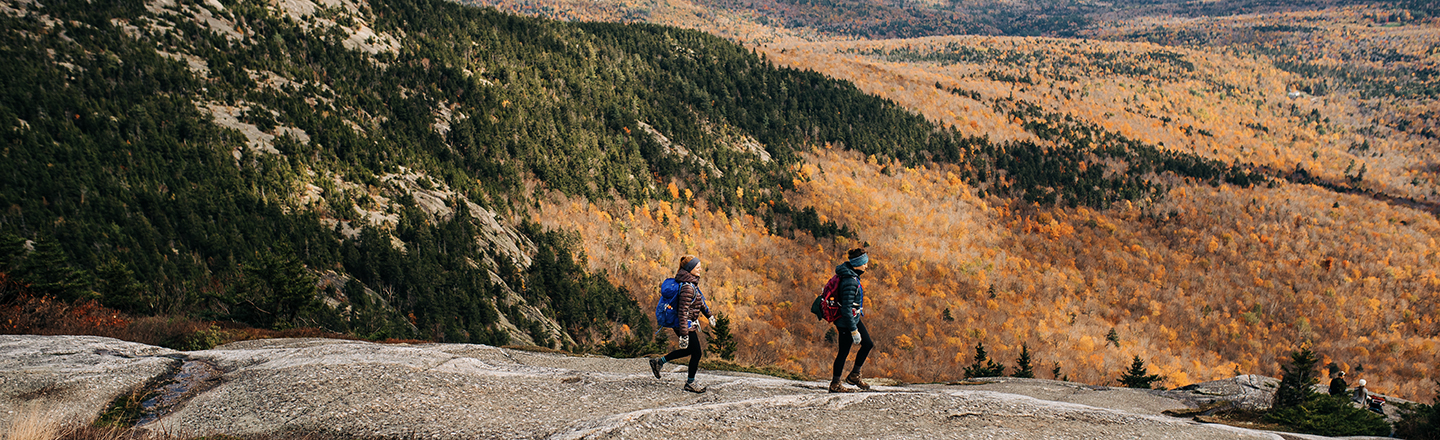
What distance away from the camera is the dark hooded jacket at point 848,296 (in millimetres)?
9422

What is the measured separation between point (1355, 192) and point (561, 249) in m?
125

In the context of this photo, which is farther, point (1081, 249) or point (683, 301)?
point (1081, 249)

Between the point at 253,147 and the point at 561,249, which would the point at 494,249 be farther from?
the point at 253,147

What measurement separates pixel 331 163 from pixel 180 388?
29.9 metres

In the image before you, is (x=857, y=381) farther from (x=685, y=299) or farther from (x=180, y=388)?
(x=180, y=388)

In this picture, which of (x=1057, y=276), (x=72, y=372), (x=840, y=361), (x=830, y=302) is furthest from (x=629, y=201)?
(x=830, y=302)

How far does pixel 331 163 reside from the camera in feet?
120

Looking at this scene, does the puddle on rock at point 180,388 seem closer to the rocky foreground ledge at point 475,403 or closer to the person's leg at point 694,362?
the rocky foreground ledge at point 475,403

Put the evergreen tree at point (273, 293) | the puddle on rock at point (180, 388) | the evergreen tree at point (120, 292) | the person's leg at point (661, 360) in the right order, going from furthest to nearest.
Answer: the evergreen tree at point (273, 293), the evergreen tree at point (120, 292), the person's leg at point (661, 360), the puddle on rock at point (180, 388)

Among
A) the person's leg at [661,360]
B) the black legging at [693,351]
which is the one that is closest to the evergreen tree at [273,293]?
the person's leg at [661,360]

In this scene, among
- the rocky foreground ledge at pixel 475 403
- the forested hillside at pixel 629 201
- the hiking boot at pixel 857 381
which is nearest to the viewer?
the rocky foreground ledge at pixel 475 403

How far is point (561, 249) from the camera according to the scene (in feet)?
149

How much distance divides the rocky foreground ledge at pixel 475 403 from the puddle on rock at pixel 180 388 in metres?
0.03

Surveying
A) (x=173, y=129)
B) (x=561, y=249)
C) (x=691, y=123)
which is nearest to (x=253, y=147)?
(x=173, y=129)
